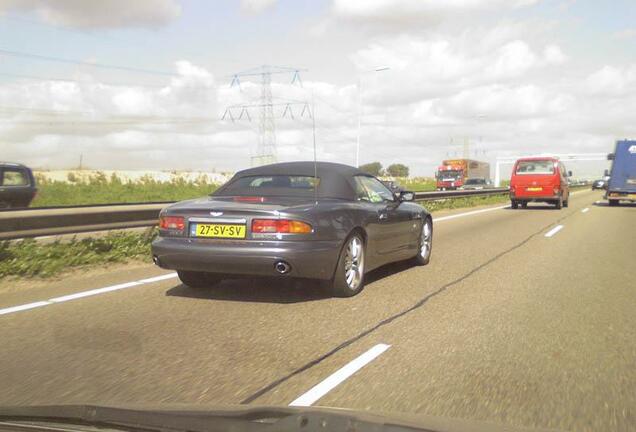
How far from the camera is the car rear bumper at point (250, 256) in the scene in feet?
17.6

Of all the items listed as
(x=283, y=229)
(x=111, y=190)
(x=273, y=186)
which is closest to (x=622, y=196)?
(x=111, y=190)

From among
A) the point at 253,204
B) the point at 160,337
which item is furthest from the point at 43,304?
the point at 253,204

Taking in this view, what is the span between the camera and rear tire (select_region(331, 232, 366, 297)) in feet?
19.2

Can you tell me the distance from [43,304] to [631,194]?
26.9 m

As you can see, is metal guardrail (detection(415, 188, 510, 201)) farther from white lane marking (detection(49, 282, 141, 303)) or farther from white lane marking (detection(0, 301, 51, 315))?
white lane marking (detection(0, 301, 51, 315))

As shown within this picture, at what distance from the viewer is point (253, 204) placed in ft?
18.8

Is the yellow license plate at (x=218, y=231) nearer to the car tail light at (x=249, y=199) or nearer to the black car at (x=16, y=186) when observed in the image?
the car tail light at (x=249, y=199)

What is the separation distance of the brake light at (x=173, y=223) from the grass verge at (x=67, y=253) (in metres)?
2.35

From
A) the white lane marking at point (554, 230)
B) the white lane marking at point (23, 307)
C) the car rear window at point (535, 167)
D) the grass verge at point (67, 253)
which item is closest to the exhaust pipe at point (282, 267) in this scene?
the white lane marking at point (23, 307)

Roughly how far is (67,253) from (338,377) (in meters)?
5.48

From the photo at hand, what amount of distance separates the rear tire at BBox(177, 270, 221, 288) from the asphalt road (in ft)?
0.35

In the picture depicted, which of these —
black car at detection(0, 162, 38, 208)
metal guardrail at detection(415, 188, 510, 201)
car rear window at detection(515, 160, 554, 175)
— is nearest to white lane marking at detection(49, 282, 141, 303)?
black car at detection(0, 162, 38, 208)

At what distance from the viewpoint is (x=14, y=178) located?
44.1ft

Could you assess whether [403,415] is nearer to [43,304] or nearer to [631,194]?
[43,304]
